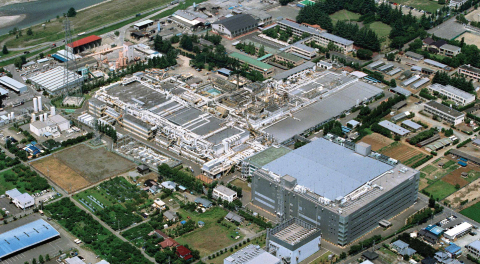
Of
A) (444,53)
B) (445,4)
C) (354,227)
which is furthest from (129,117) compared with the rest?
(445,4)

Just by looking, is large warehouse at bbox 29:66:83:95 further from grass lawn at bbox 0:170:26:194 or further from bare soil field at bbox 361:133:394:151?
bare soil field at bbox 361:133:394:151

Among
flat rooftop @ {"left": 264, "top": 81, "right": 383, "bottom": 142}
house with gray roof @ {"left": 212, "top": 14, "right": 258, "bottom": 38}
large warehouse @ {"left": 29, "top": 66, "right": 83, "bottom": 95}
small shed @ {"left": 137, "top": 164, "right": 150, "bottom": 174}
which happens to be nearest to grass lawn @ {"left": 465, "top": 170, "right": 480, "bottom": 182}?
flat rooftop @ {"left": 264, "top": 81, "right": 383, "bottom": 142}

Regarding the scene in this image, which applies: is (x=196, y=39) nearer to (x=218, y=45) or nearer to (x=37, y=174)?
(x=218, y=45)

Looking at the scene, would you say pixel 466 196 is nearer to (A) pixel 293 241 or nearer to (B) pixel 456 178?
(B) pixel 456 178

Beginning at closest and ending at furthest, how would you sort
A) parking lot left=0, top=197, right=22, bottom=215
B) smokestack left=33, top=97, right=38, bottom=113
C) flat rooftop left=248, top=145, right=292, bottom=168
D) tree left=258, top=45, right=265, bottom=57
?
parking lot left=0, top=197, right=22, bottom=215 → flat rooftop left=248, top=145, right=292, bottom=168 → smokestack left=33, top=97, right=38, bottom=113 → tree left=258, top=45, right=265, bottom=57

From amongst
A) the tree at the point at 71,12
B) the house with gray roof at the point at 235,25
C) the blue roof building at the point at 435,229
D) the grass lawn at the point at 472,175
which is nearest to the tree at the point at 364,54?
the house with gray roof at the point at 235,25

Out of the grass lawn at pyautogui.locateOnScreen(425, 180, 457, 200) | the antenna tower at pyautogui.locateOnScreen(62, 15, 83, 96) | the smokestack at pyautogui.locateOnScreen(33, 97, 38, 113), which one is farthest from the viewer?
the antenna tower at pyautogui.locateOnScreen(62, 15, 83, 96)
